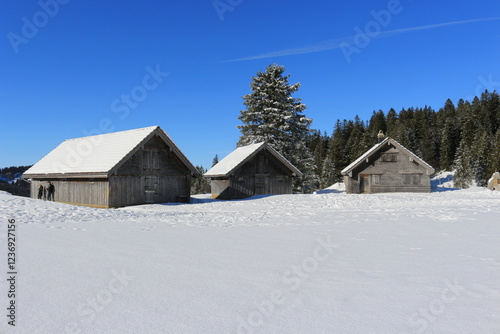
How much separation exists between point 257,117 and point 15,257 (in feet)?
122

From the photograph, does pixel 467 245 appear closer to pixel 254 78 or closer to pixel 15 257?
pixel 15 257

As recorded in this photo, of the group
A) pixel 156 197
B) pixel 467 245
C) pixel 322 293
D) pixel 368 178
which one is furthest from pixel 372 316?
pixel 368 178

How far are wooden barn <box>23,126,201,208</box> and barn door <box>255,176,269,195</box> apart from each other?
732 centimetres

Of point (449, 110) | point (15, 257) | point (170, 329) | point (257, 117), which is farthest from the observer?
point (449, 110)

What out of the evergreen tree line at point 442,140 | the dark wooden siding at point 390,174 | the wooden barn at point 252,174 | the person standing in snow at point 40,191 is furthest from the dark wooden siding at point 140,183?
the evergreen tree line at point 442,140

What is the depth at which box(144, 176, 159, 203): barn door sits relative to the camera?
25.8 m

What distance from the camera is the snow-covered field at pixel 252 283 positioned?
4.23 meters

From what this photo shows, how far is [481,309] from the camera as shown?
4652 mm

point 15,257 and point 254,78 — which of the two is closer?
point 15,257

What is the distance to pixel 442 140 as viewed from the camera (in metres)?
94.9

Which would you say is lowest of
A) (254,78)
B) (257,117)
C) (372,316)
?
(372,316)

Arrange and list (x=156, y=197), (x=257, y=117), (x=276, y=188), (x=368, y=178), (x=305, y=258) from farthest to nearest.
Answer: (x=257, y=117) → (x=368, y=178) → (x=276, y=188) → (x=156, y=197) → (x=305, y=258)

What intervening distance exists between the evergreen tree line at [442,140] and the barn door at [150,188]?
163ft

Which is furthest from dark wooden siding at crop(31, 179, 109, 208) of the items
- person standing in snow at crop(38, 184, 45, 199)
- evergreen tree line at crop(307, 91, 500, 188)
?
evergreen tree line at crop(307, 91, 500, 188)
